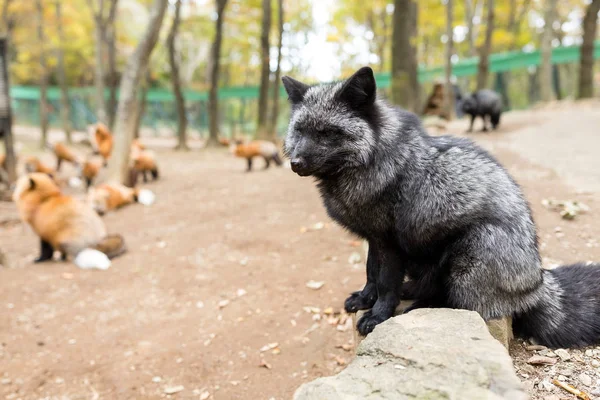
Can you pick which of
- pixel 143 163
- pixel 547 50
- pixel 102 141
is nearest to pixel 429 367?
pixel 143 163

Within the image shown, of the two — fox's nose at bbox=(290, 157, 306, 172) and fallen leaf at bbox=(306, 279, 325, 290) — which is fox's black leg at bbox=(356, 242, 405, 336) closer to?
fox's nose at bbox=(290, 157, 306, 172)

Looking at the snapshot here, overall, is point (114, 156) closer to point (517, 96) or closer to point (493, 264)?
point (493, 264)

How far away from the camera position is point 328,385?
2.15m

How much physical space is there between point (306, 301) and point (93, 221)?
414cm

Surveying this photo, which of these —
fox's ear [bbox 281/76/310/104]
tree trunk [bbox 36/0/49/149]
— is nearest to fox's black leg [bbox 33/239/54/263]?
fox's ear [bbox 281/76/310/104]

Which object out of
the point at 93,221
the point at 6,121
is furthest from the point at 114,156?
the point at 93,221

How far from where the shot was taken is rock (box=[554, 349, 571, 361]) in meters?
2.86

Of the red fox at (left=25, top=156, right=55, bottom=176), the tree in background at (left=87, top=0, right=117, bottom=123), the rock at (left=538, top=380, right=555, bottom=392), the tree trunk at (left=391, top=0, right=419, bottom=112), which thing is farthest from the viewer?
the tree in background at (left=87, top=0, right=117, bottom=123)

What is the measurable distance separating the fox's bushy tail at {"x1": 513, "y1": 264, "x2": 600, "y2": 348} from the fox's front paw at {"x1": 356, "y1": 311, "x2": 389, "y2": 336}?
960 millimetres

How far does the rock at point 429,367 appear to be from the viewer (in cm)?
199

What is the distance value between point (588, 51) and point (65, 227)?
58.9 ft

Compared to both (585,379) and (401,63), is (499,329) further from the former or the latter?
(401,63)

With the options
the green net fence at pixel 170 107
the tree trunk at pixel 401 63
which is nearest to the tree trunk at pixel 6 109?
the tree trunk at pixel 401 63

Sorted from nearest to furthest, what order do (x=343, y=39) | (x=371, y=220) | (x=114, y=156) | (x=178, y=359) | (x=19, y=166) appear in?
(x=371, y=220) < (x=178, y=359) < (x=114, y=156) < (x=19, y=166) < (x=343, y=39)
